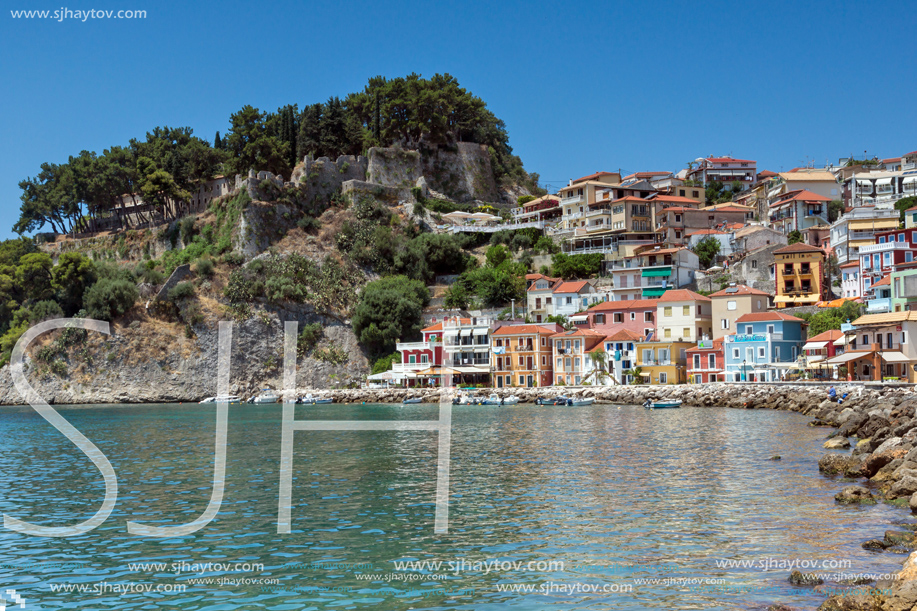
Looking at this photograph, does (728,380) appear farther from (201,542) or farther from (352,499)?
(201,542)

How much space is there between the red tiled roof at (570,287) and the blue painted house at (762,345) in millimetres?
14123

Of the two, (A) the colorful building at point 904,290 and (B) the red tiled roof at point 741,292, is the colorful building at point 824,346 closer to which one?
(A) the colorful building at point 904,290

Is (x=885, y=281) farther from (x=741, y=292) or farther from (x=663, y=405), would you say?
(x=663, y=405)

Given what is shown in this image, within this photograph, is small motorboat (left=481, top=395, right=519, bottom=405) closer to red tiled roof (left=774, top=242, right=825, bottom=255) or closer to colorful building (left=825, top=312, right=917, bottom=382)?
colorful building (left=825, top=312, right=917, bottom=382)

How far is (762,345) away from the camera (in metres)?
51.0

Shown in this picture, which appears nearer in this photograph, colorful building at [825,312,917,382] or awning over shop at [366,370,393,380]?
colorful building at [825,312,917,382]

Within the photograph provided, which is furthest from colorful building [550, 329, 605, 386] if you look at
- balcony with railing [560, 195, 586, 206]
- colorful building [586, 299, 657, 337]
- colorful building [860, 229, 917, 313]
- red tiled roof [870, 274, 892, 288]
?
balcony with railing [560, 195, 586, 206]

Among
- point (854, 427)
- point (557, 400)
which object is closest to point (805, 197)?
point (557, 400)

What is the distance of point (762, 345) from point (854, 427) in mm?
24395

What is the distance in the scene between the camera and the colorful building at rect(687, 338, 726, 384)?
52562mm

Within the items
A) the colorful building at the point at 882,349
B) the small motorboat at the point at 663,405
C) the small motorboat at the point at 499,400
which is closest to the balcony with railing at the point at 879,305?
the colorful building at the point at 882,349

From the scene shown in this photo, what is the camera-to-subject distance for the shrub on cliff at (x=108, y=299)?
204ft

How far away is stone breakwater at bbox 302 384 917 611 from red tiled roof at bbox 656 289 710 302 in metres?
8.41

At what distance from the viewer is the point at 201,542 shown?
1382 centimetres
